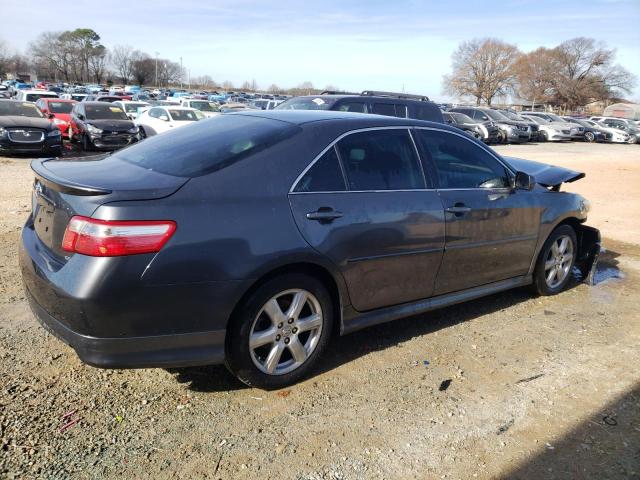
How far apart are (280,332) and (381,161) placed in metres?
1.41

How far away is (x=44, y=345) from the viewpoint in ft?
11.7

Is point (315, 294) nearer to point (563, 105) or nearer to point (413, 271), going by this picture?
point (413, 271)

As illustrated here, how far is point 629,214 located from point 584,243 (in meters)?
5.04

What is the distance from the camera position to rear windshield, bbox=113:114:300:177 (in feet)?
10.2

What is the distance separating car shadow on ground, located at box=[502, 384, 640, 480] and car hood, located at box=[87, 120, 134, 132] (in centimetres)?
1490

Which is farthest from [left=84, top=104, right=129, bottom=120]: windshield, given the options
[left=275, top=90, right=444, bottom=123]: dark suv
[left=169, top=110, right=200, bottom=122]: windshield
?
[left=275, top=90, right=444, bottom=123]: dark suv

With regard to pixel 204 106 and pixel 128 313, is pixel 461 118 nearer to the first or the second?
pixel 204 106

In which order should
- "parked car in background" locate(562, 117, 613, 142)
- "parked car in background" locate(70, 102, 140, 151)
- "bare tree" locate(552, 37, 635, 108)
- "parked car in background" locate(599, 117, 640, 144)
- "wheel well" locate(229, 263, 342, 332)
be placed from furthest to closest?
"bare tree" locate(552, 37, 635, 108) < "parked car in background" locate(599, 117, 640, 144) < "parked car in background" locate(562, 117, 613, 142) < "parked car in background" locate(70, 102, 140, 151) < "wheel well" locate(229, 263, 342, 332)

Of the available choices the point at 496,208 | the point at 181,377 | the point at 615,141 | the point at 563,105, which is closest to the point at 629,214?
the point at 496,208

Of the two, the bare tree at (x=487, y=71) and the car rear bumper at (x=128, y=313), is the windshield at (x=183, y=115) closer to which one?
the car rear bumper at (x=128, y=313)

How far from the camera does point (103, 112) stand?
637 inches

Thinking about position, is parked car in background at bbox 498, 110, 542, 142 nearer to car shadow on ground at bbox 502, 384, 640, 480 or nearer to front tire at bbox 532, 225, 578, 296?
front tire at bbox 532, 225, 578, 296

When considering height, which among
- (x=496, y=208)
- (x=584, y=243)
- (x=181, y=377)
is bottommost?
(x=181, y=377)

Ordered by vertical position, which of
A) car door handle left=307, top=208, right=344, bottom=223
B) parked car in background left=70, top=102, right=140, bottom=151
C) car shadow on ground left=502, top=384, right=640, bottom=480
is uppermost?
car door handle left=307, top=208, right=344, bottom=223
